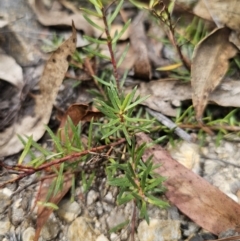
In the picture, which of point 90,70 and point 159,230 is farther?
point 90,70

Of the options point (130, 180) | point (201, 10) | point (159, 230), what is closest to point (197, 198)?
point (159, 230)

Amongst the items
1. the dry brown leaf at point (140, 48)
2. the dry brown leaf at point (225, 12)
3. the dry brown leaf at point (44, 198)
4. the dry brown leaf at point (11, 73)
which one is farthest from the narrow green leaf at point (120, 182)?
the dry brown leaf at point (225, 12)

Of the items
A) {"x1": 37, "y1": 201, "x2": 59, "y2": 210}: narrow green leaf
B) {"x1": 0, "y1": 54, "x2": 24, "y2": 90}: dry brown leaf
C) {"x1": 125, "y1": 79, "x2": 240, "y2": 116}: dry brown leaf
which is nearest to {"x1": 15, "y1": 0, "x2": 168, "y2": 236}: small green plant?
{"x1": 37, "y1": 201, "x2": 59, "y2": 210}: narrow green leaf

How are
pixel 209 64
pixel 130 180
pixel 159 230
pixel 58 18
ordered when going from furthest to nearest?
1. pixel 58 18
2. pixel 209 64
3. pixel 159 230
4. pixel 130 180

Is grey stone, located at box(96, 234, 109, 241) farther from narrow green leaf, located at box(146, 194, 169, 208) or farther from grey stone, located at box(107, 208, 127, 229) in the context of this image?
narrow green leaf, located at box(146, 194, 169, 208)

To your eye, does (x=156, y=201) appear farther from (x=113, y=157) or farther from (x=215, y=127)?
(x=215, y=127)

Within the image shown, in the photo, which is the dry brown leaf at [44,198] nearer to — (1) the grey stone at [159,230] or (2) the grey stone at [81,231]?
(2) the grey stone at [81,231]

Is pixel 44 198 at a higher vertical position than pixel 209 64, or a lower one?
lower

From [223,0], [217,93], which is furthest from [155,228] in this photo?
[223,0]
